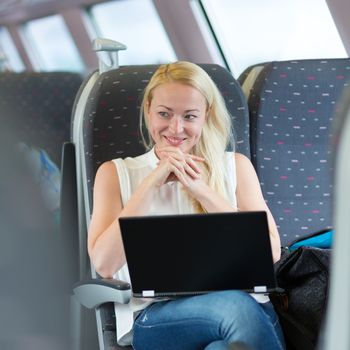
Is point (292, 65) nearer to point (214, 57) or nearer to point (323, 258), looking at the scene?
point (323, 258)

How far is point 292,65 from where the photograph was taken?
3.13 meters

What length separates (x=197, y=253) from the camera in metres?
2.15

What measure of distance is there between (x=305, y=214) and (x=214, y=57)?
15.4 ft

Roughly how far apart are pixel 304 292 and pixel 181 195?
16.1 inches

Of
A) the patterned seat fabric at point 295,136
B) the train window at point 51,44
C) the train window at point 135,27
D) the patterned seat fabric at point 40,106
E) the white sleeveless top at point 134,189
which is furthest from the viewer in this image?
the train window at point 51,44

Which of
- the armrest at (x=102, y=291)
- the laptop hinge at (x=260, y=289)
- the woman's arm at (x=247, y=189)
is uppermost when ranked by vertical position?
the woman's arm at (x=247, y=189)

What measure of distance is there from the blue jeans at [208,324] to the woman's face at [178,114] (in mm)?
455

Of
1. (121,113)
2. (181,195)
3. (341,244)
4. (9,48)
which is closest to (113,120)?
(121,113)

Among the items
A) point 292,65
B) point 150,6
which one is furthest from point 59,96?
point 150,6

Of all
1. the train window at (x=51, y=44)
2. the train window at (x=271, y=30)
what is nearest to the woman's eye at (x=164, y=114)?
the train window at (x=271, y=30)

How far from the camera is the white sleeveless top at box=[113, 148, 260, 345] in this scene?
2.44 meters

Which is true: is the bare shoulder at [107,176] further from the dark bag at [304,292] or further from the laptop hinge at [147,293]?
the dark bag at [304,292]

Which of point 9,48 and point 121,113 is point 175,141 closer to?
point 121,113

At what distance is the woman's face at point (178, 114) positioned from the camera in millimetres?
2508
